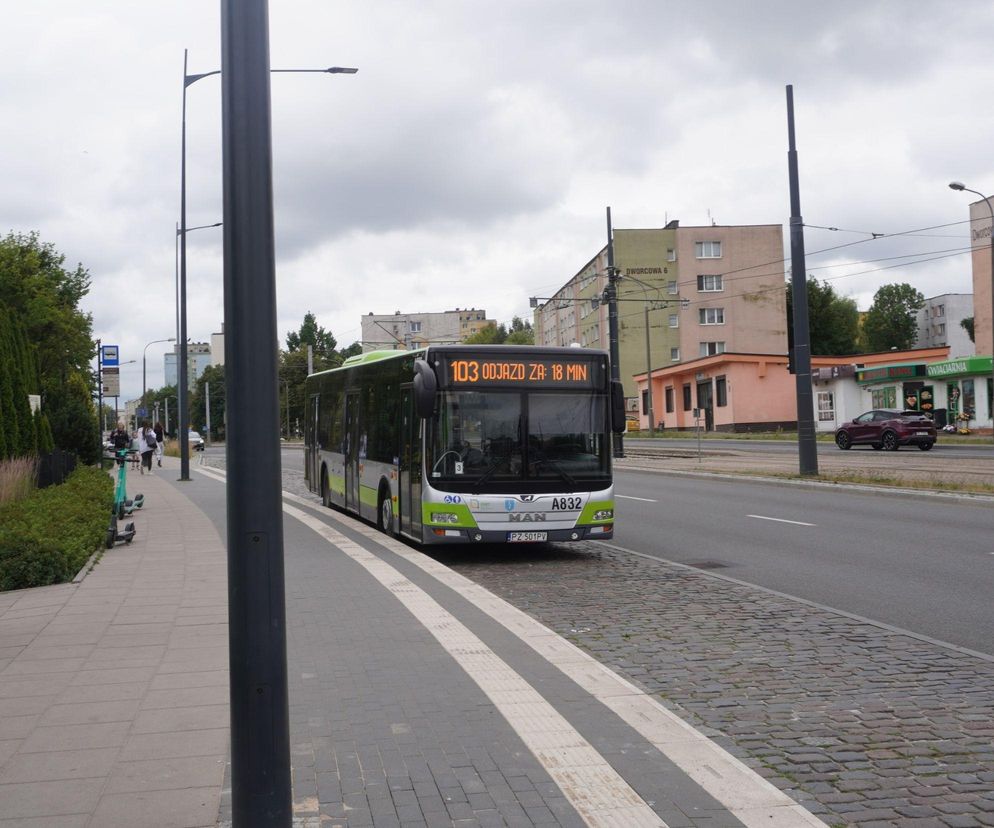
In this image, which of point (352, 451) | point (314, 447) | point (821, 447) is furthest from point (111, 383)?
point (821, 447)

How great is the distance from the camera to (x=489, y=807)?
4312 mm

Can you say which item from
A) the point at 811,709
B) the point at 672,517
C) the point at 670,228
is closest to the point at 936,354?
the point at 670,228

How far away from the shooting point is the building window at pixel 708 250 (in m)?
78.5

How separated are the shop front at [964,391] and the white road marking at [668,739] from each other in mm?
45670

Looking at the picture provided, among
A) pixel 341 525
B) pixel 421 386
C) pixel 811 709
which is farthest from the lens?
pixel 341 525

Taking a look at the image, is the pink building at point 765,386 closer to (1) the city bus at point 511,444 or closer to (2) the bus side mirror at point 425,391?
(1) the city bus at point 511,444

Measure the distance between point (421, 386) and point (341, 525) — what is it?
16.8 feet

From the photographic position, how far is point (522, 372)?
13000 mm

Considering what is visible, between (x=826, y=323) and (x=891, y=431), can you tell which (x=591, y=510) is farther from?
(x=826, y=323)

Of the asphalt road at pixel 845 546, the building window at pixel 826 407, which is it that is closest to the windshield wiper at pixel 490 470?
the asphalt road at pixel 845 546

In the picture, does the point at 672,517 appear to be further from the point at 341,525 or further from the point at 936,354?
the point at 936,354

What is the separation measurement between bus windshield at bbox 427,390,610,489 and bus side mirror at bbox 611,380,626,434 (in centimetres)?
31

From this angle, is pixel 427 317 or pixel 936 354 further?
pixel 427 317

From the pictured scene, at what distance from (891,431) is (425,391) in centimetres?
3192
